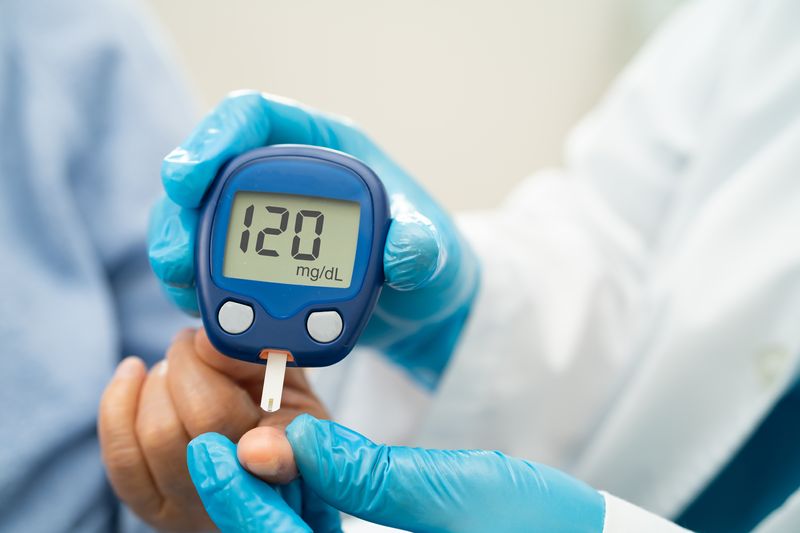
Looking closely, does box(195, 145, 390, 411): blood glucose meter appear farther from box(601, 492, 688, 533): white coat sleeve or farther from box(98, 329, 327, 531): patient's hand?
box(601, 492, 688, 533): white coat sleeve

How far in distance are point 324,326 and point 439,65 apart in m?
1.03

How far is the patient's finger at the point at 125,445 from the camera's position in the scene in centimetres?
51

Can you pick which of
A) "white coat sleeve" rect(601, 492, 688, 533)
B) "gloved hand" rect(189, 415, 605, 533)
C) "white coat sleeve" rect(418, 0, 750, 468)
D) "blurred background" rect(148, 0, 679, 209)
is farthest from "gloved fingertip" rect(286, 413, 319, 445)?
"blurred background" rect(148, 0, 679, 209)

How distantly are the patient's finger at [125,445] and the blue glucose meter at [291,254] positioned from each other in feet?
0.49

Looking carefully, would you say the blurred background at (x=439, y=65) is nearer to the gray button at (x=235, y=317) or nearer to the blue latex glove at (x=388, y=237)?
the blue latex glove at (x=388, y=237)

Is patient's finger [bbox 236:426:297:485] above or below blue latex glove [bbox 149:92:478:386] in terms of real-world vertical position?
below

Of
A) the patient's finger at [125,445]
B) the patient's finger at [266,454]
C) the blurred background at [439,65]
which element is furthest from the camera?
the blurred background at [439,65]

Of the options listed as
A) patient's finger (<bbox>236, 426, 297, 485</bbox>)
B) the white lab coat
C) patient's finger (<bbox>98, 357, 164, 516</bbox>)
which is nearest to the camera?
patient's finger (<bbox>236, 426, 297, 485</bbox>)

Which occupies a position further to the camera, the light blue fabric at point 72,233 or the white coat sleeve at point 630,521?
the light blue fabric at point 72,233

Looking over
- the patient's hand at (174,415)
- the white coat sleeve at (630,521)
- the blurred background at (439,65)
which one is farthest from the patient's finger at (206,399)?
the blurred background at (439,65)

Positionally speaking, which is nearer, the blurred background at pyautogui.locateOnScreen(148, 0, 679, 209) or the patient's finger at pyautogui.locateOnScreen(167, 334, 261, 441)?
the patient's finger at pyautogui.locateOnScreen(167, 334, 261, 441)

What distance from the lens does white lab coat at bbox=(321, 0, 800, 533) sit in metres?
0.71

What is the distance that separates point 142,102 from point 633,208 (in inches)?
28.9

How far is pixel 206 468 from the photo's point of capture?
0.41 meters
